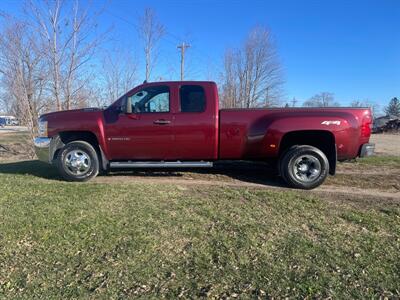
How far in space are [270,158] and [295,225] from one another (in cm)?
253

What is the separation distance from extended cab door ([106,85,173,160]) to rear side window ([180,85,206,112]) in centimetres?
29

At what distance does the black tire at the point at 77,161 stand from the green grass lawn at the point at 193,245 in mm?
993

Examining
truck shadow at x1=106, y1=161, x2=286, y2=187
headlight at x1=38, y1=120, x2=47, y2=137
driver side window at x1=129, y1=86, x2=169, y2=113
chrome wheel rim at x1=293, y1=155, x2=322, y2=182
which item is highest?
driver side window at x1=129, y1=86, x2=169, y2=113

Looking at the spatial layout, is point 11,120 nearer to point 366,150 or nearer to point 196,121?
point 196,121

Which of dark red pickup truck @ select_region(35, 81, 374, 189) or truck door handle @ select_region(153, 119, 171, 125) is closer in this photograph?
dark red pickup truck @ select_region(35, 81, 374, 189)

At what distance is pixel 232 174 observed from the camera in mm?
7691

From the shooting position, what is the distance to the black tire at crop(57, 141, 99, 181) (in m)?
6.73

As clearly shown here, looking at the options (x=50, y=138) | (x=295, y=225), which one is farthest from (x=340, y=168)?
(x=50, y=138)

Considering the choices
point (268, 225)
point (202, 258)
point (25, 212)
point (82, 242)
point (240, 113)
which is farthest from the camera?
point (240, 113)

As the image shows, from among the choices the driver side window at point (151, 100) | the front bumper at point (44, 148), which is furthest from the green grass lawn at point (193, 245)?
the driver side window at point (151, 100)

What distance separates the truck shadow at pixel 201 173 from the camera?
7285 millimetres

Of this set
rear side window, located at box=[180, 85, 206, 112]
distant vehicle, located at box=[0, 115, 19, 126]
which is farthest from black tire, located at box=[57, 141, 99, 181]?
distant vehicle, located at box=[0, 115, 19, 126]

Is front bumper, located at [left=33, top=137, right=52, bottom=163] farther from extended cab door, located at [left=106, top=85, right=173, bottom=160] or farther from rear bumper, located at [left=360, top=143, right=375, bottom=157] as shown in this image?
rear bumper, located at [left=360, top=143, right=375, bottom=157]

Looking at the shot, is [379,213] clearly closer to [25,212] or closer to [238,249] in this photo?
[238,249]
